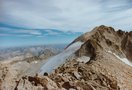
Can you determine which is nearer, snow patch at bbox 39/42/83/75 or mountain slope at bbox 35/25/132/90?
mountain slope at bbox 35/25/132/90

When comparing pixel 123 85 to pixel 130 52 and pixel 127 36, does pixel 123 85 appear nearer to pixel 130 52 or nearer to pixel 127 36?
pixel 130 52

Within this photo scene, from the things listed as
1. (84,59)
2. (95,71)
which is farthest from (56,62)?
(95,71)

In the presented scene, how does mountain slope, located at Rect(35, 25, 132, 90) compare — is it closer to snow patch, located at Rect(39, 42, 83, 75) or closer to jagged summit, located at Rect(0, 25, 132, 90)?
jagged summit, located at Rect(0, 25, 132, 90)

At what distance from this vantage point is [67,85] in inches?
882

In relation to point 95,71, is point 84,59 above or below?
below

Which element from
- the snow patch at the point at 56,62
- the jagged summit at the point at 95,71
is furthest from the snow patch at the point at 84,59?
the snow patch at the point at 56,62

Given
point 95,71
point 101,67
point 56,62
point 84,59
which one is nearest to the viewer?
point 95,71

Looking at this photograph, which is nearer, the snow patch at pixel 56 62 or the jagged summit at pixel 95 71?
the jagged summit at pixel 95 71

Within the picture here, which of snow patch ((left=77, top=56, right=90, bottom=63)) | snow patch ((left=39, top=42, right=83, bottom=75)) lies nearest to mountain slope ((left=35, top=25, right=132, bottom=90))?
snow patch ((left=77, top=56, right=90, bottom=63))

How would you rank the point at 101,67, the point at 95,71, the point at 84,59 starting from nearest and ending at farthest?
the point at 95,71 → the point at 101,67 → the point at 84,59

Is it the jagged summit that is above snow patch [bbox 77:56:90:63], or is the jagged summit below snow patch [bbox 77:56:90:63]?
above

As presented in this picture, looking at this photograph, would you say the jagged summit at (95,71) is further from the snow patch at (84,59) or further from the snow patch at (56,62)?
the snow patch at (56,62)

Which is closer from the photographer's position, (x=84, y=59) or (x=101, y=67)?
(x=101, y=67)

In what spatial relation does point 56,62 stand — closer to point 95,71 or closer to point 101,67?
point 101,67
